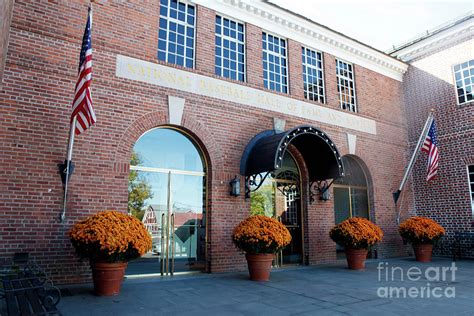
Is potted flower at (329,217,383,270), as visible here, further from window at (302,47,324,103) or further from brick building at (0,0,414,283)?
window at (302,47,324,103)

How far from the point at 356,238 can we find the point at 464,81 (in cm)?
788

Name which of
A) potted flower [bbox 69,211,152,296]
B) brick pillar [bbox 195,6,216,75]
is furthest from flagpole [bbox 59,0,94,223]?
brick pillar [bbox 195,6,216,75]

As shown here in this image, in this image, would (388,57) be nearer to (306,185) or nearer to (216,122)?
(306,185)

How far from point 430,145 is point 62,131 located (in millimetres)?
11259

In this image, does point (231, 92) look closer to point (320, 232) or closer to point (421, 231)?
point (320, 232)

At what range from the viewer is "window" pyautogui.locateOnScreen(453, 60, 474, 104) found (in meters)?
12.7

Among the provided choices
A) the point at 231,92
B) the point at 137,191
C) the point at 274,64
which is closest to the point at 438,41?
the point at 274,64

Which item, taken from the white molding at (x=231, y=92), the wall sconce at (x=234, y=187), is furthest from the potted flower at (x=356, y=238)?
the white molding at (x=231, y=92)

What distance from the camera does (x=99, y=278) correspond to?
609 cm

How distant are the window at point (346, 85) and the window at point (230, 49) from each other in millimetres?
4081

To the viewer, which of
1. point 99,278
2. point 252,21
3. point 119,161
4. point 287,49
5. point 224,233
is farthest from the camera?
point 287,49

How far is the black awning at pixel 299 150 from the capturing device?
861cm

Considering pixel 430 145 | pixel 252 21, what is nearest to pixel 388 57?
pixel 430 145

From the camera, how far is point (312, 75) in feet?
39.2
